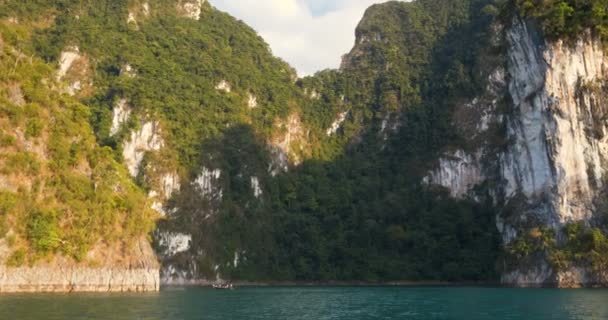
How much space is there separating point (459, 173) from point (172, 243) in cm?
4328

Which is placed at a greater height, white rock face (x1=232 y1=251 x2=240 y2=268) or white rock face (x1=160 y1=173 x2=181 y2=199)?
white rock face (x1=160 y1=173 x2=181 y2=199)

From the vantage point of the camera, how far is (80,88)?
92688mm

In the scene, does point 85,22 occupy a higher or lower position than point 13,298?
higher

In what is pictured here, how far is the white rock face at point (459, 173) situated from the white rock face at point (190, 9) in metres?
55.7

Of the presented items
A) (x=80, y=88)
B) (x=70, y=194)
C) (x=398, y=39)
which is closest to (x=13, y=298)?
(x=70, y=194)

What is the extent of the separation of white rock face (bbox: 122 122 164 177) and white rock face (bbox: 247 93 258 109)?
21.3 m

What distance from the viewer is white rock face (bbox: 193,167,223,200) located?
304ft

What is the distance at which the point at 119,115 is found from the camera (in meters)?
89.8

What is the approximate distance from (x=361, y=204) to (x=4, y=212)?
197 ft

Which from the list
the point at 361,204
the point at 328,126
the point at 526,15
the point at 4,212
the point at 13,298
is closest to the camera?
the point at 13,298

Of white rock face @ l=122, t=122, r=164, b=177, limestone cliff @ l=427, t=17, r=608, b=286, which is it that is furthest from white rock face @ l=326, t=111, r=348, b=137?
limestone cliff @ l=427, t=17, r=608, b=286

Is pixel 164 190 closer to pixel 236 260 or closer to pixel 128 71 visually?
pixel 236 260

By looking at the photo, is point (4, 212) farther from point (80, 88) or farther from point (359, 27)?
point (359, 27)

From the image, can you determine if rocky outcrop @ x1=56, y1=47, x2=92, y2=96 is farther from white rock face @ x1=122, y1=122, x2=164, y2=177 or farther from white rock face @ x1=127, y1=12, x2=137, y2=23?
white rock face @ x1=127, y1=12, x2=137, y2=23
